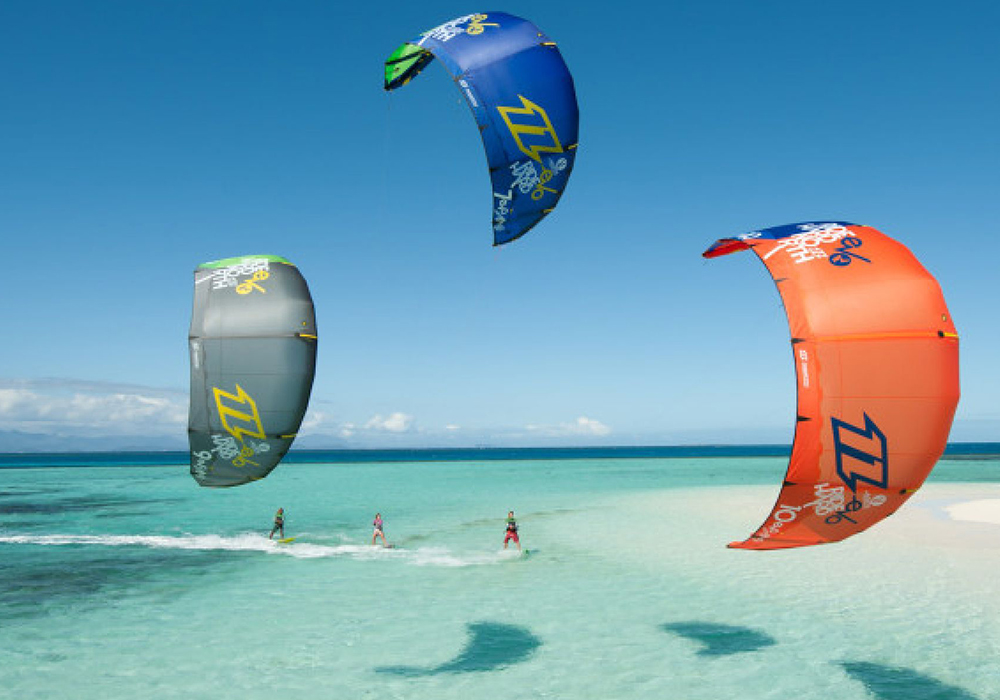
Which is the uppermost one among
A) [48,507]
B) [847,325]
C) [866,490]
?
[847,325]

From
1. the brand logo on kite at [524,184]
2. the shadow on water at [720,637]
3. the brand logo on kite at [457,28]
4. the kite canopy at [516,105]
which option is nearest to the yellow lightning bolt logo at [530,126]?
the kite canopy at [516,105]

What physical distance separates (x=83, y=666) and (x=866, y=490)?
1393cm

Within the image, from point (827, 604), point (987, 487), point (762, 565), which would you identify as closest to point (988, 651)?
point (827, 604)

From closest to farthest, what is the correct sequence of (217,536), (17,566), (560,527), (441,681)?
(441,681) → (17,566) → (217,536) → (560,527)

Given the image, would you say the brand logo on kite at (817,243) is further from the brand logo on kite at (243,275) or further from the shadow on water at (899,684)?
the shadow on water at (899,684)

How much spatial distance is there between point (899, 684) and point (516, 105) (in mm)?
11700

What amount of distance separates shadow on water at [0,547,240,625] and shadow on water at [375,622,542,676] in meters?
9.47

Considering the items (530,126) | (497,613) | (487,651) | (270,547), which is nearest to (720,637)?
(487,651)

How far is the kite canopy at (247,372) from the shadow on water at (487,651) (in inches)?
211

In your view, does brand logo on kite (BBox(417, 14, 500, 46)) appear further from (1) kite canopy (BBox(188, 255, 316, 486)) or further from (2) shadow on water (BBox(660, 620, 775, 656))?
(2) shadow on water (BBox(660, 620, 775, 656))

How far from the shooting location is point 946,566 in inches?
845

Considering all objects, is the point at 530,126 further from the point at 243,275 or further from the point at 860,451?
the point at 860,451

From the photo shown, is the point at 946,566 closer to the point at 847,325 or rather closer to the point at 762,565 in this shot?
the point at 762,565

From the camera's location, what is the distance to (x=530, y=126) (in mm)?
11703
